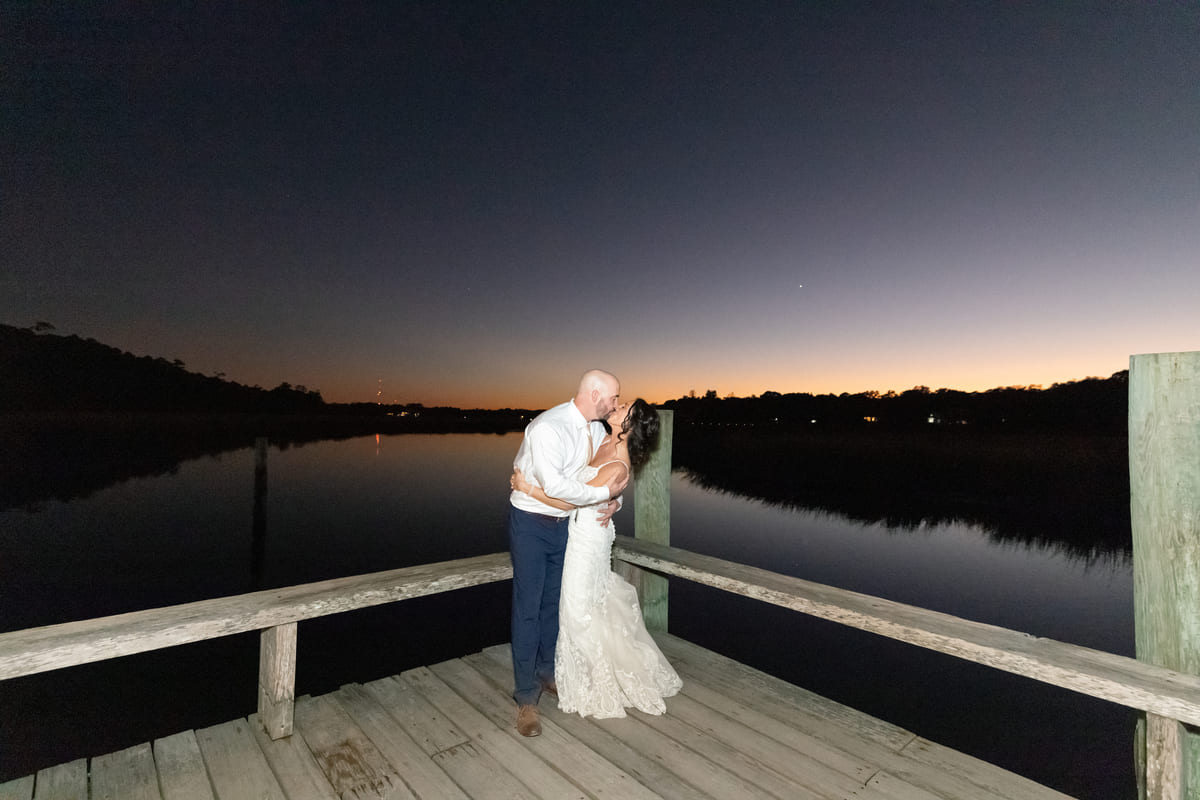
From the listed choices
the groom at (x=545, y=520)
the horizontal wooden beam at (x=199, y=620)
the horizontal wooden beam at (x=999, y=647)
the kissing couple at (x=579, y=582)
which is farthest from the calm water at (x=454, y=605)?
Result: the groom at (x=545, y=520)

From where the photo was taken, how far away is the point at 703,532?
57.4 ft

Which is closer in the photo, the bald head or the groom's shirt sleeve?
the groom's shirt sleeve

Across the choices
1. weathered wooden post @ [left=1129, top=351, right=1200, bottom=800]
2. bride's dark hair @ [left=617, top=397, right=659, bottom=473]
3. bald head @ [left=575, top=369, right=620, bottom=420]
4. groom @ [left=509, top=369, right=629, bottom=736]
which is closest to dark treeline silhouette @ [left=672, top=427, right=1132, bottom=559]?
weathered wooden post @ [left=1129, top=351, right=1200, bottom=800]

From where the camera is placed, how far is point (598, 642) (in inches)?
126

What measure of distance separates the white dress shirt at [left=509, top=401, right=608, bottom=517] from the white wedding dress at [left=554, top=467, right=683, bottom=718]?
0.49 feet

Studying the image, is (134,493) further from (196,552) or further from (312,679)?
(312,679)

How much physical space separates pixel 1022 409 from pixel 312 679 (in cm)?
5117

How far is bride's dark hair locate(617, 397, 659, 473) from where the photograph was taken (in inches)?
135

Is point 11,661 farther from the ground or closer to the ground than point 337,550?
farther from the ground

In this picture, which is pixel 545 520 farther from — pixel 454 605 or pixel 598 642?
pixel 454 605

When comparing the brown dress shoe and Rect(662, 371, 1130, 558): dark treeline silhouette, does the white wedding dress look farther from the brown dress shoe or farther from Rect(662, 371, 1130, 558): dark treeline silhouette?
Rect(662, 371, 1130, 558): dark treeline silhouette

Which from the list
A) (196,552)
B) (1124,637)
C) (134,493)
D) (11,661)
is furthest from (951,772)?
(134,493)

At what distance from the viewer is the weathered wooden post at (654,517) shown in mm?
4266

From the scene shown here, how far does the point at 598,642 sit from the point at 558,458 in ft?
3.79
